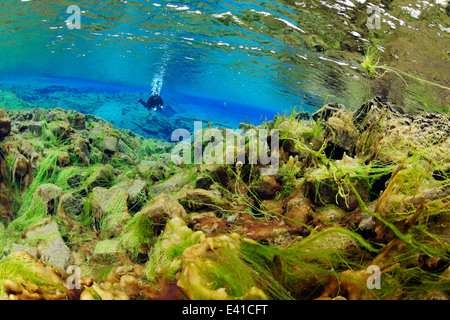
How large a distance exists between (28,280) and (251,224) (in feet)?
7.21

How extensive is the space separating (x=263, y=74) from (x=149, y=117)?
14.8m

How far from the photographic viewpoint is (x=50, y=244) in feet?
12.6

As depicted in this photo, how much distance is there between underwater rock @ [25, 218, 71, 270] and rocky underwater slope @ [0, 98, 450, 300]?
0.02 meters

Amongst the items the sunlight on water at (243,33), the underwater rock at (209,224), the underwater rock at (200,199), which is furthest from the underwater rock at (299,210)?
the sunlight on water at (243,33)

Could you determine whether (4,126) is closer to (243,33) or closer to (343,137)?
(343,137)

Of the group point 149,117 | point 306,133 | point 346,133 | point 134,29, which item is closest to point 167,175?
point 306,133

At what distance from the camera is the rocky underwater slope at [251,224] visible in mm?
1679

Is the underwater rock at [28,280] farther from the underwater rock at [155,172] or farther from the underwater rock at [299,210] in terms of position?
the underwater rock at [155,172]

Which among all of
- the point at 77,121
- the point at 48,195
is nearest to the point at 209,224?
the point at 48,195

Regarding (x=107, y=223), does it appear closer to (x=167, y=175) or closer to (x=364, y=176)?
(x=167, y=175)

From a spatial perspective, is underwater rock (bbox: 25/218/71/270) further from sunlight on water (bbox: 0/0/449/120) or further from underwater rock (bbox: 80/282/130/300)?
sunlight on water (bbox: 0/0/449/120)

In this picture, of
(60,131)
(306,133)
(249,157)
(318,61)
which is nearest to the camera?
(249,157)

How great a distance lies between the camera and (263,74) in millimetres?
21578

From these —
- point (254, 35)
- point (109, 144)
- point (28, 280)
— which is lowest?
point (109, 144)
